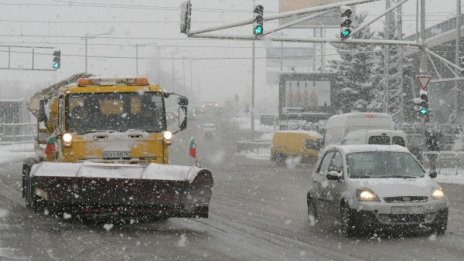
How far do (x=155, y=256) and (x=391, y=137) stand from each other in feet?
64.8

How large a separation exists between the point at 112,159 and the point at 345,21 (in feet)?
40.6

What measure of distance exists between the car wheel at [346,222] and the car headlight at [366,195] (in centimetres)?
27

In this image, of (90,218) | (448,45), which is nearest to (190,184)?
(90,218)

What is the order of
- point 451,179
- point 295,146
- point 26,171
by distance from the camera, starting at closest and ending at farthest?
point 26,171 → point 451,179 → point 295,146

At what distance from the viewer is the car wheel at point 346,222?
40.2 feet

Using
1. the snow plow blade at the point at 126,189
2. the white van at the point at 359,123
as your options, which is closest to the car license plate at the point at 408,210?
the snow plow blade at the point at 126,189

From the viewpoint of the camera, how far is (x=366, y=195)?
12289 millimetres

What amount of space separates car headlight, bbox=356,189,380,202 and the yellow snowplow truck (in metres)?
2.44

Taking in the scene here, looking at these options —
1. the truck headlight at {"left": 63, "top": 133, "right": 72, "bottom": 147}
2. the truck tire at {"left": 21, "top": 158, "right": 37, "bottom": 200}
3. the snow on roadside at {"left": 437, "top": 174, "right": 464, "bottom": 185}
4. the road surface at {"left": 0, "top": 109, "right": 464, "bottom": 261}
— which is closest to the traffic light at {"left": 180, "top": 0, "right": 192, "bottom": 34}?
the road surface at {"left": 0, "top": 109, "right": 464, "bottom": 261}

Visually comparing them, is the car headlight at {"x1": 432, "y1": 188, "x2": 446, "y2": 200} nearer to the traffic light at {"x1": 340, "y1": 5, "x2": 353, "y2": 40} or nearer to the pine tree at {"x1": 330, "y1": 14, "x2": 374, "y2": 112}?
the traffic light at {"x1": 340, "y1": 5, "x2": 353, "y2": 40}

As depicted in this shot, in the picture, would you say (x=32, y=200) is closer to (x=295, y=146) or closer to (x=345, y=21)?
(x=345, y=21)

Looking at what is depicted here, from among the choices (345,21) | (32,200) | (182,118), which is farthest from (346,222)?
(345,21)

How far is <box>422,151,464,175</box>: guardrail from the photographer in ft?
94.6

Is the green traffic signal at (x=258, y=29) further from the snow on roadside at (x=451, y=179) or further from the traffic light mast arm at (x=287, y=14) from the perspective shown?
the snow on roadside at (x=451, y=179)
